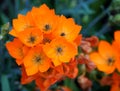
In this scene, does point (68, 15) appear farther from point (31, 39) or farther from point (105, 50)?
point (31, 39)

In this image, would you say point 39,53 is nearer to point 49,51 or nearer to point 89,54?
point 49,51

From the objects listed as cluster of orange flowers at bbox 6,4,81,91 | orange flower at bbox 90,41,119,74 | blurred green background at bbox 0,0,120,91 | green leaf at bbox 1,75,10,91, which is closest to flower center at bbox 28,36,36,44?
cluster of orange flowers at bbox 6,4,81,91

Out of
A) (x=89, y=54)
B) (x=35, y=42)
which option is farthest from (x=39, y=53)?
(x=89, y=54)

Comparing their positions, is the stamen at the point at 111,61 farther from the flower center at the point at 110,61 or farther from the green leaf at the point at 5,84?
the green leaf at the point at 5,84

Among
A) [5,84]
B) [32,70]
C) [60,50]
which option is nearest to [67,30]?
[60,50]

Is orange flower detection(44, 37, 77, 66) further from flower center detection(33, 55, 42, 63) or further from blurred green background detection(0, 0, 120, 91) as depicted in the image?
blurred green background detection(0, 0, 120, 91)

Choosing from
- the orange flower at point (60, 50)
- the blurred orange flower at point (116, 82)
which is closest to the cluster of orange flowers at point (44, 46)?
the orange flower at point (60, 50)
